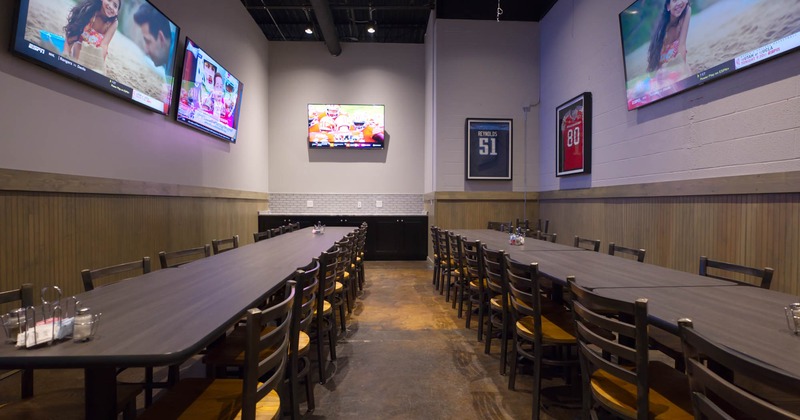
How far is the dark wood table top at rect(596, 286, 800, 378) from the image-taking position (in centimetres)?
113

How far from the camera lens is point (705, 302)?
65.0 inches

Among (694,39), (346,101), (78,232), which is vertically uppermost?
(346,101)

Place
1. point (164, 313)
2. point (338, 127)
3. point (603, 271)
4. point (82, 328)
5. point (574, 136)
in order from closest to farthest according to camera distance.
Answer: point (82, 328) < point (164, 313) < point (603, 271) < point (574, 136) < point (338, 127)

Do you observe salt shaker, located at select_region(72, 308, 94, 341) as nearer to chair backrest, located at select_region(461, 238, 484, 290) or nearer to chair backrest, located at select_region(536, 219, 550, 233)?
chair backrest, located at select_region(461, 238, 484, 290)

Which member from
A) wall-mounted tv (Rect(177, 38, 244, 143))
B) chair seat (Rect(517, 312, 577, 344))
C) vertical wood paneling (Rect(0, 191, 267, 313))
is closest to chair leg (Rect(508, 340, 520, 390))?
chair seat (Rect(517, 312, 577, 344))

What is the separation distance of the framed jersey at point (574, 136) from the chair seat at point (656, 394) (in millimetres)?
4442

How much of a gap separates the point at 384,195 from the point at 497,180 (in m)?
2.82

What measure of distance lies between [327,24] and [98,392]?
725 centimetres

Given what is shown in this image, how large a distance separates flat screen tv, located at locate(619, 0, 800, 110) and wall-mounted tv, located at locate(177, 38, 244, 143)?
17.9 feet

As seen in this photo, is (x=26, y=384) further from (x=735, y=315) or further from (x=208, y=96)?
(x=208, y=96)

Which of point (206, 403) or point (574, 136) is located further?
point (574, 136)

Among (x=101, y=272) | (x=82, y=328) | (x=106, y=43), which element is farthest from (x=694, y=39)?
Result: (x=106, y=43)

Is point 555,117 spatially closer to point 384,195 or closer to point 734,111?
point 734,111

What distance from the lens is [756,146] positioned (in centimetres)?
304
